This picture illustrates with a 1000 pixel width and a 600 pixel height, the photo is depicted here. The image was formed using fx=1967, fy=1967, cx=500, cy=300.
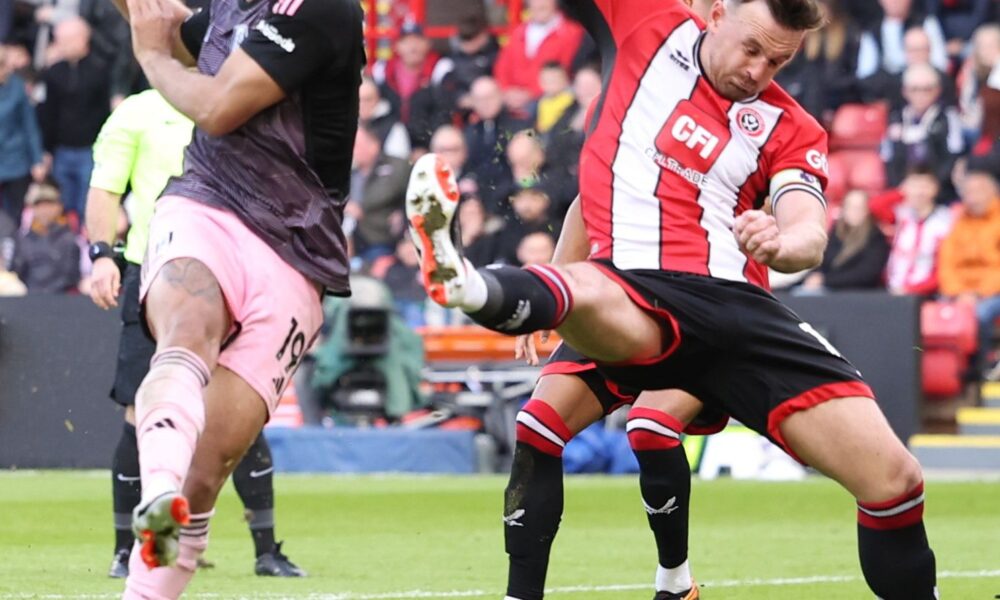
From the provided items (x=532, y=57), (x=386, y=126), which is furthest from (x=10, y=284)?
(x=532, y=57)

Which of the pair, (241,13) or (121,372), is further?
(121,372)


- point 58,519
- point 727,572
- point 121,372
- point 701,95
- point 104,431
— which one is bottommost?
point 104,431

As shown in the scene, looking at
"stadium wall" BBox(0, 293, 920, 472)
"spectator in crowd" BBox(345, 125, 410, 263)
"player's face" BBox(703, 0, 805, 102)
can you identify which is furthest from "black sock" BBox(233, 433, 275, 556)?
"spectator in crowd" BBox(345, 125, 410, 263)

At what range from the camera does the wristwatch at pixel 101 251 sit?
8.74 metres

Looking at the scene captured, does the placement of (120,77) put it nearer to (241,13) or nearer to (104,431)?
(104,431)

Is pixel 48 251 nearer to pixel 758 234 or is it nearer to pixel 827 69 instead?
pixel 827 69

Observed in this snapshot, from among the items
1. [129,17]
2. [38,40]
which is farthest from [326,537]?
[38,40]

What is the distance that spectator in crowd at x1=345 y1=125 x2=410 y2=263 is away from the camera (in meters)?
17.8

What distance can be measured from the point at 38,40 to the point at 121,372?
14.0 metres

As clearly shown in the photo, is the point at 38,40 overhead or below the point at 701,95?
below

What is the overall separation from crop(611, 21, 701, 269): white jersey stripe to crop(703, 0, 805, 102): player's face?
0.11m

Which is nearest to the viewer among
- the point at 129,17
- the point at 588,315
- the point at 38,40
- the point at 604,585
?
the point at 588,315

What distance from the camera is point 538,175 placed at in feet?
50.6

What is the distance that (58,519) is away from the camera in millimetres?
11188
